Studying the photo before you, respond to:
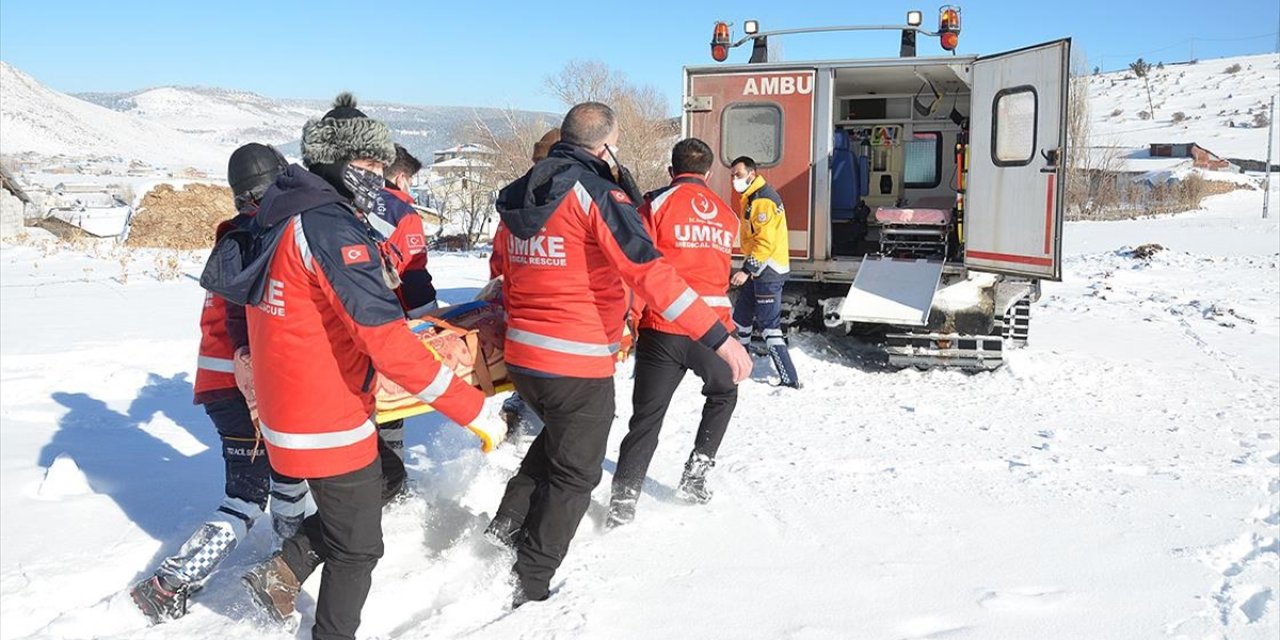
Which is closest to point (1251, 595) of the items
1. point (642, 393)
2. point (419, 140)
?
point (642, 393)

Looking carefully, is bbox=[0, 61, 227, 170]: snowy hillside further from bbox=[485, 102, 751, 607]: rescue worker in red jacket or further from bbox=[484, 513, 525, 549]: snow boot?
bbox=[485, 102, 751, 607]: rescue worker in red jacket

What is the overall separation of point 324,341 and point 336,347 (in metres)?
0.05

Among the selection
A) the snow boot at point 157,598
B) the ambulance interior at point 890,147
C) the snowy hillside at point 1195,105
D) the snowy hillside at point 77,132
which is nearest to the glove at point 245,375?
the snow boot at point 157,598

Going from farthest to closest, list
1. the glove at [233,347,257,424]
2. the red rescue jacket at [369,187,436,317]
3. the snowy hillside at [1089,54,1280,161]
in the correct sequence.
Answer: the snowy hillside at [1089,54,1280,161]
the red rescue jacket at [369,187,436,317]
the glove at [233,347,257,424]

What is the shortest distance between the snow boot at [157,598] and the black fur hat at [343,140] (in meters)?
1.63

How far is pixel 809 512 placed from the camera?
15.6 ft

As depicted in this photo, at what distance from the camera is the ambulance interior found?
10.6m

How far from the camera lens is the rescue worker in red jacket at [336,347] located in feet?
9.41

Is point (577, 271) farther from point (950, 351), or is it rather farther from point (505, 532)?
point (950, 351)

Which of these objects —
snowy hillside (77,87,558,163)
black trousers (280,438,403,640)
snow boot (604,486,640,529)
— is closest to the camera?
black trousers (280,438,403,640)

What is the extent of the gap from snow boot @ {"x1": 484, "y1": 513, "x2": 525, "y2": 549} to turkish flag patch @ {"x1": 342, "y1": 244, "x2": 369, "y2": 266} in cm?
156

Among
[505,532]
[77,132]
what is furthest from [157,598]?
[77,132]

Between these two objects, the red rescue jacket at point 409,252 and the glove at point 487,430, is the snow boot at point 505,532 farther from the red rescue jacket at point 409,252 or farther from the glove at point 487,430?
the red rescue jacket at point 409,252

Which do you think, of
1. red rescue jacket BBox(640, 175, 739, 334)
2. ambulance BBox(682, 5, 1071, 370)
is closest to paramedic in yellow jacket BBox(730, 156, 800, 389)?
ambulance BBox(682, 5, 1071, 370)
